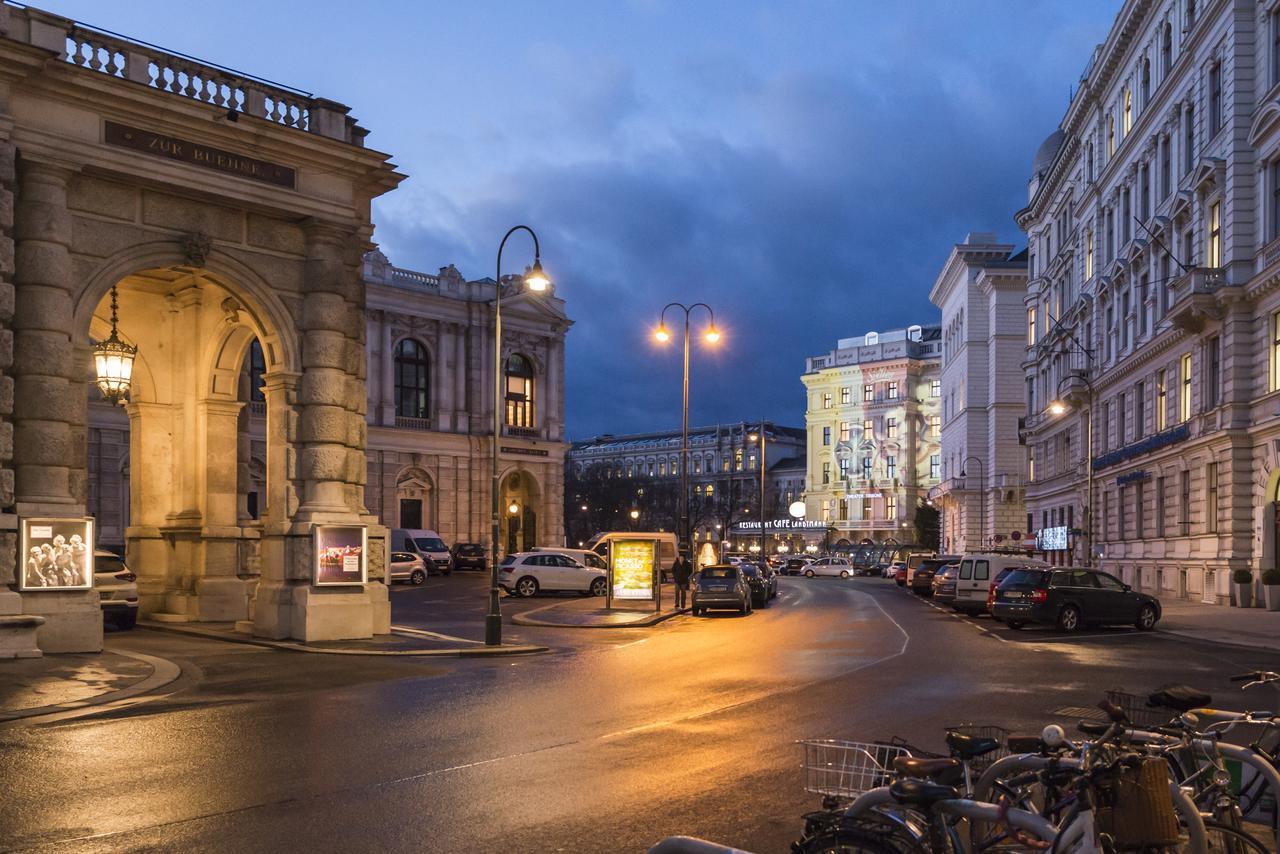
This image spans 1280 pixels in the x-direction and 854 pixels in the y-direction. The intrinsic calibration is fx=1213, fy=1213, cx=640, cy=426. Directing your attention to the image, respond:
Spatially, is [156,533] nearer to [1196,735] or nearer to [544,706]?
[544,706]

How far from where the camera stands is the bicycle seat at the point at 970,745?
5.39 metres

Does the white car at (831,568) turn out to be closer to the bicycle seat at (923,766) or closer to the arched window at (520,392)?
the arched window at (520,392)

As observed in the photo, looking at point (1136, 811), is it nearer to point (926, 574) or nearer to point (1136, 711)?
point (1136, 711)

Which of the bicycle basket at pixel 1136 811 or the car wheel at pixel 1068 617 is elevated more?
the bicycle basket at pixel 1136 811

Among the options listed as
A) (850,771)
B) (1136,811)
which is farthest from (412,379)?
(1136,811)

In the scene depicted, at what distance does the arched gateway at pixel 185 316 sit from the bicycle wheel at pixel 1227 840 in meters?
17.5

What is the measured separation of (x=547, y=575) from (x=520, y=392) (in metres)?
34.3

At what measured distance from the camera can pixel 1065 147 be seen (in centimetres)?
6406

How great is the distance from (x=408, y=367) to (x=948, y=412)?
5136 cm

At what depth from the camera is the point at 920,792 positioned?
188 inches

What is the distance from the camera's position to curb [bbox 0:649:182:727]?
13348 mm

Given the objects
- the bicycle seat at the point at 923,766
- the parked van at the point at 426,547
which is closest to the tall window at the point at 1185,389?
the parked van at the point at 426,547

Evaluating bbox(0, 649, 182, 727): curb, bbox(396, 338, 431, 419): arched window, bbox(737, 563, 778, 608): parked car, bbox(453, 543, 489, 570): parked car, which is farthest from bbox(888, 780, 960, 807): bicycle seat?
bbox(396, 338, 431, 419): arched window

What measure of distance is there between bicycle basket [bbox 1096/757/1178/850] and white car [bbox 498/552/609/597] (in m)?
39.3
